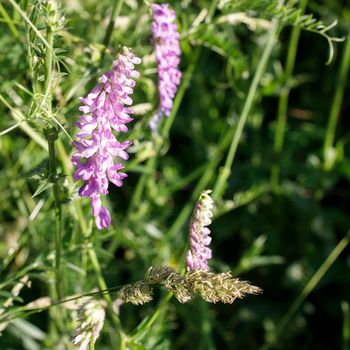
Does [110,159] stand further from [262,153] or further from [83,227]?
[262,153]

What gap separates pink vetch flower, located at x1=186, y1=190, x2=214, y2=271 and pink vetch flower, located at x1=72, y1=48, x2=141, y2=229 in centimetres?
12

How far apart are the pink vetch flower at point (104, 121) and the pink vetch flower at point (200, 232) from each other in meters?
0.12

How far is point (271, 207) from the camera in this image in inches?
84.8

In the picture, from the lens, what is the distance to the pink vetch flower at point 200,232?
958mm

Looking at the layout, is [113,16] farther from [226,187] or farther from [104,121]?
[226,187]

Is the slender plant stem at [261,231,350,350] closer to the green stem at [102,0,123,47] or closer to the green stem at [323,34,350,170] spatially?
the green stem at [323,34,350,170]

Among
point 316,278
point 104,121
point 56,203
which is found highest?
point 104,121

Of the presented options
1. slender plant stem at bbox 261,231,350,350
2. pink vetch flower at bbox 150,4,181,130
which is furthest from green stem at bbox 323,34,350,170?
pink vetch flower at bbox 150,4,181,130

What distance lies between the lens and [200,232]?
1.00 meters

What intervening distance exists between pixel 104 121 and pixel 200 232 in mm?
219

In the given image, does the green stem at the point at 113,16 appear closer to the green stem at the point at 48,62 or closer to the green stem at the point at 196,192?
the green stem at the point at 48,62

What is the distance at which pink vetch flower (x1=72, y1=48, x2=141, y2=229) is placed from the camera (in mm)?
909

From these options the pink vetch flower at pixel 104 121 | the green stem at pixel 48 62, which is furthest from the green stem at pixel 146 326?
the green stem at pixel 48 62

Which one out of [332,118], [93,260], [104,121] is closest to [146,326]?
[93,260]
